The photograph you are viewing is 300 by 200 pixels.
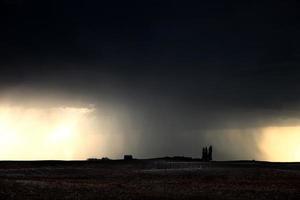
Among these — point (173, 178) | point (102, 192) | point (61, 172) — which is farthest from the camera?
point (61, 172)

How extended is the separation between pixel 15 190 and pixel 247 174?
28.4 m

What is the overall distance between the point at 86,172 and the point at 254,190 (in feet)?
80.7

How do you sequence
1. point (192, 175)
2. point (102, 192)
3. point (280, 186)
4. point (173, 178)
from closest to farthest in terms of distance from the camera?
point (102, 192) → point (280, 186) → point (173, 178) → point (192, 175)

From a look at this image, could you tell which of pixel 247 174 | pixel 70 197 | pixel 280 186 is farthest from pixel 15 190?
pixel 247 174

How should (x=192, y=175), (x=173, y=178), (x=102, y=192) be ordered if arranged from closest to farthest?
1. (x=102, y=192)
2. (x=173, y=178)
3. (x=192, y=175)

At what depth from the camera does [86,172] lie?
60938 mm

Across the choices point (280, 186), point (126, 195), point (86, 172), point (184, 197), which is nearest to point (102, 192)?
point (126, 195)

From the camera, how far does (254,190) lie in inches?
1661

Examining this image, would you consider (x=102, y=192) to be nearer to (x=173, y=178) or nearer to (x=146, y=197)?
(x=146, y=197)

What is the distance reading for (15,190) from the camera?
37.7 m

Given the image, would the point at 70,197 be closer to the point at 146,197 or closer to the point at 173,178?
the point at 146,197

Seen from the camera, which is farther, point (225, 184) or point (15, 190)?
point (225, 184)

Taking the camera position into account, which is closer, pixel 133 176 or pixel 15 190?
pixel 15 190

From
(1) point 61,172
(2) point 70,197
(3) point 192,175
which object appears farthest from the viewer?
(1) point 61,172
